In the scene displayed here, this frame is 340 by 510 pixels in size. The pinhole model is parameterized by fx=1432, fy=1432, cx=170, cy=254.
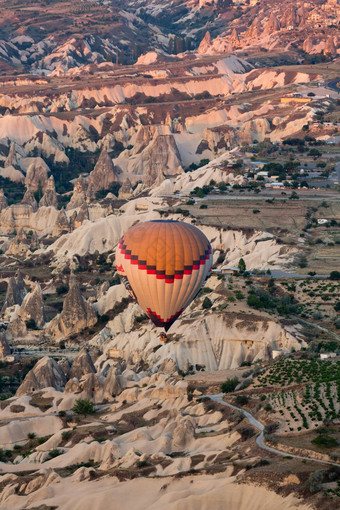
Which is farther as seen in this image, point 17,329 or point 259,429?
point 17,329

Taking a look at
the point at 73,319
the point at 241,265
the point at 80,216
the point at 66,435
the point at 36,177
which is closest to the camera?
the point at 66,435

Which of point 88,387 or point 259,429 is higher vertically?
point 259,429

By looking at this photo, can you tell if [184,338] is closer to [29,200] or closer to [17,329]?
[17,329]

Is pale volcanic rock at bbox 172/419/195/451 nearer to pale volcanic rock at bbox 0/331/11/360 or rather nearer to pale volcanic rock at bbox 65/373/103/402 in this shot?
pale volcanic rock at bbox 65/373/103/402

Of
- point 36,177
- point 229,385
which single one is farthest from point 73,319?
point 36,177

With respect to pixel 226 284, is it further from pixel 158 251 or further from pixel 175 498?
pixel 175 498

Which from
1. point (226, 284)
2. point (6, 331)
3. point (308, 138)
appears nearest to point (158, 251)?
point (226, 284)
